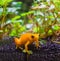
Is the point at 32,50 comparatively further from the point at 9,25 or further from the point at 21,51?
the point at 9,25

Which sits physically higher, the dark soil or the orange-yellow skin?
the orange-yellow skin

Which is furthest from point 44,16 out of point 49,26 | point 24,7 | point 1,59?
point 24,7

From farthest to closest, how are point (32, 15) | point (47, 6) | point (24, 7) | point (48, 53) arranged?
point (24, 7)
point (32, 15)
point (47, 6)
point (48, 53)

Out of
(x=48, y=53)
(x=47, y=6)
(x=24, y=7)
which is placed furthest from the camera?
(x=24, y=7)

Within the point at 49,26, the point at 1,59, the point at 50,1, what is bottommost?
the point at 1,59

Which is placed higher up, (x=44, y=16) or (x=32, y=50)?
(x=44, y=16)

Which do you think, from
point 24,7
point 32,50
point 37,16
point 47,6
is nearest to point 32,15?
point 37,16

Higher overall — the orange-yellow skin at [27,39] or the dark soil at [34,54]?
the orange-yellow skin at [27,39]

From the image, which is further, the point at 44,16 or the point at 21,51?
the point at 44,16

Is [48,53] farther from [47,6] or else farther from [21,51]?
[47,6]
